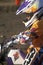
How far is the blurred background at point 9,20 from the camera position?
905 centimetres

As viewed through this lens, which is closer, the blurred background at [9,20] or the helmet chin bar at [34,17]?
the helmet chin bar at [34,17]

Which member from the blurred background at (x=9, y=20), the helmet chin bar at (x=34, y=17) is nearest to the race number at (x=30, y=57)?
the helmet chin bar at (x=34, y=17)

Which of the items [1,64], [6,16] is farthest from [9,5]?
[1,64]

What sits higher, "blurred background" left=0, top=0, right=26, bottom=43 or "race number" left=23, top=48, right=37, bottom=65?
"blurred background" left=0, top=0, right=26, bottom=43

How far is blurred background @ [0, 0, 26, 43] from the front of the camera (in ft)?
29.7

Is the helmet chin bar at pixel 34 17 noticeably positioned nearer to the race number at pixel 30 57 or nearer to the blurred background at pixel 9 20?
the race number at pixel 30 57

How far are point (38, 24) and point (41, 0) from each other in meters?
0.24

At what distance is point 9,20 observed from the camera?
39.1 ft

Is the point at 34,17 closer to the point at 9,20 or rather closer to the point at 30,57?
the point at 30,57

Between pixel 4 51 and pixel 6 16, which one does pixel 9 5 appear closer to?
pixel 6 16

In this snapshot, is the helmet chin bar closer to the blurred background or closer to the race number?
the race number

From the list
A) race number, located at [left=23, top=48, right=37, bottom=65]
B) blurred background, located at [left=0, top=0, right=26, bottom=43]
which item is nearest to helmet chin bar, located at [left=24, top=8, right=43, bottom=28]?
race number, located at [left=23, top=48, right=37, bottom=65]

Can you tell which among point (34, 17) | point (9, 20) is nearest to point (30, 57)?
point (34, 17)

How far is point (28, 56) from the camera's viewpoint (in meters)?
3.30
